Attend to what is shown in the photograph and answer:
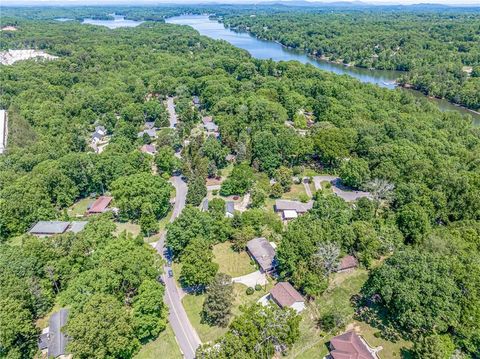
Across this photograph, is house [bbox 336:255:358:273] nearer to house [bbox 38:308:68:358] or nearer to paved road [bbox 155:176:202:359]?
paved road [bbox 155:176:202:359]

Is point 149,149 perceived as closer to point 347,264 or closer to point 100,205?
point 100,205

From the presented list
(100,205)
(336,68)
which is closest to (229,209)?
(100,205)

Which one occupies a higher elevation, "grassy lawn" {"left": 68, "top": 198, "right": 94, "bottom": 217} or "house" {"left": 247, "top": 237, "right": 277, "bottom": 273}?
"house" {"left": 247, "top": 237, "right": 277, "bottom": 273}

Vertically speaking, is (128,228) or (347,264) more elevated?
(347,264)

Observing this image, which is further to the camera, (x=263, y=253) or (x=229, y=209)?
(x=229, y=209)

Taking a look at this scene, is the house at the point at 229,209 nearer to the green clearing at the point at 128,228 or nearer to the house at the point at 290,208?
the house at the point at 290,208

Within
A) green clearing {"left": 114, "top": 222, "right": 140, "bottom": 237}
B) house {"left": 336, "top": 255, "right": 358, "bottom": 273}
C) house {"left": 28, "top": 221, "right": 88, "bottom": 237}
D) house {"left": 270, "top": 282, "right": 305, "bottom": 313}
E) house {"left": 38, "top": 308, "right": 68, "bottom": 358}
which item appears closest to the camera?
house {"left": 38, "top": 308, "right": 68, "bottom": 358}

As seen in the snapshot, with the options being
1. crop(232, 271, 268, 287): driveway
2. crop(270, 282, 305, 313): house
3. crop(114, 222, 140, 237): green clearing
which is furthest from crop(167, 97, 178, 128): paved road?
crop(270, 282, 305, 313): house
